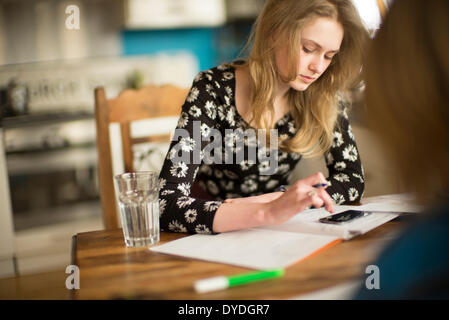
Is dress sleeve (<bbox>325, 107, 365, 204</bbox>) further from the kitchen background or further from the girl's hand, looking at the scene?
the kitchen background

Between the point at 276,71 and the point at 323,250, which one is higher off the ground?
the point at 276,71

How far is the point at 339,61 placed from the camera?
1396 mm

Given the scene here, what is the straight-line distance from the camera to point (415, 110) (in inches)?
18.8

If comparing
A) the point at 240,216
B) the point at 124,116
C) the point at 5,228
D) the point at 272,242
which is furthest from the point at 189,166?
the point at 5,228

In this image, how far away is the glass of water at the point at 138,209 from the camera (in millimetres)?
837

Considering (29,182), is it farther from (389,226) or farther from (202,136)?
(389,226)

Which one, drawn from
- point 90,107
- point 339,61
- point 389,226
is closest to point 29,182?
point 90,107

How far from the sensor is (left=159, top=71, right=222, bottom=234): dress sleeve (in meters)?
0.92

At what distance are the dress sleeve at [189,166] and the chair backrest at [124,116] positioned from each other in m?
0.31

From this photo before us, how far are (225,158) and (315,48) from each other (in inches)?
17.1

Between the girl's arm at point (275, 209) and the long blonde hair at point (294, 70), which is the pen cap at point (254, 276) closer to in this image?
the girl's arm at point (275, 209)

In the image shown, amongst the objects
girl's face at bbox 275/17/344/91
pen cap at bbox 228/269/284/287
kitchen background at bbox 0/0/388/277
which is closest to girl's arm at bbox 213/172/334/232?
pen cap at bbox 228/269/284/287

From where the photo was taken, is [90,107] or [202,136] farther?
[90,107]

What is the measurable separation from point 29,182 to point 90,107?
0.66 m
